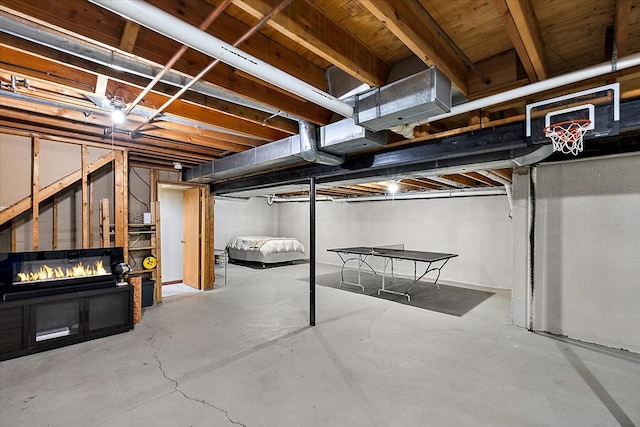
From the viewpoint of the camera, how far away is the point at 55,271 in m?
3.27

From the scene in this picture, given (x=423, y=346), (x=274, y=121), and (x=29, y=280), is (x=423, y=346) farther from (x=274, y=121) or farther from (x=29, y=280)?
(x=29, y=280)

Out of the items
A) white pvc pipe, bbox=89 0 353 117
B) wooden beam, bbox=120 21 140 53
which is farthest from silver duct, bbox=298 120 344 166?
wooden beam, bbox=120 21 140 53

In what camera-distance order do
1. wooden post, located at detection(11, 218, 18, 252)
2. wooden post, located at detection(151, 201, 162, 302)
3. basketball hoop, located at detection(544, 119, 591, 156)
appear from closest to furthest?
basketball hoop, located at detection(544, 119, 591, 156), wooden post, located at detection(11, 218, 18, 252), wooden post, located at detection(151, 201, 162, 302)

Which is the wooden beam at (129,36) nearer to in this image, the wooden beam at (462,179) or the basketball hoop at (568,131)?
the basketball hoop at (568,131)

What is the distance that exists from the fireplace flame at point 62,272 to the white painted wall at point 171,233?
2.58 metres

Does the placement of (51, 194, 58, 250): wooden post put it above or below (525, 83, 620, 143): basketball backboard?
below

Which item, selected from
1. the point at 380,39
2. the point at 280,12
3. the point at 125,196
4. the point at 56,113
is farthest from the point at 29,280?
the point at 380,39

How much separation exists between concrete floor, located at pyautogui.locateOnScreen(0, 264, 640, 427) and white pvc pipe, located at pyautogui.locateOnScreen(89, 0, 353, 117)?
83.3 inches

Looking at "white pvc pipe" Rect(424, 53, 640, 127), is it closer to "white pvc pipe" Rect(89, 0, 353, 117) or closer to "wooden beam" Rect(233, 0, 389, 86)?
"wooden beam" Rect(233, 0, 389, 86)

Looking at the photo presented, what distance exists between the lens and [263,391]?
2.27 metres

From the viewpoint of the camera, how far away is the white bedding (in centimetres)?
788

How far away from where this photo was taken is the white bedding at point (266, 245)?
788cm

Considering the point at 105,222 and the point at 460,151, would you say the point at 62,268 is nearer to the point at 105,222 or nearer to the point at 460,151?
the point at 105,222

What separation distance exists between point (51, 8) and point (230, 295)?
14.9ft
